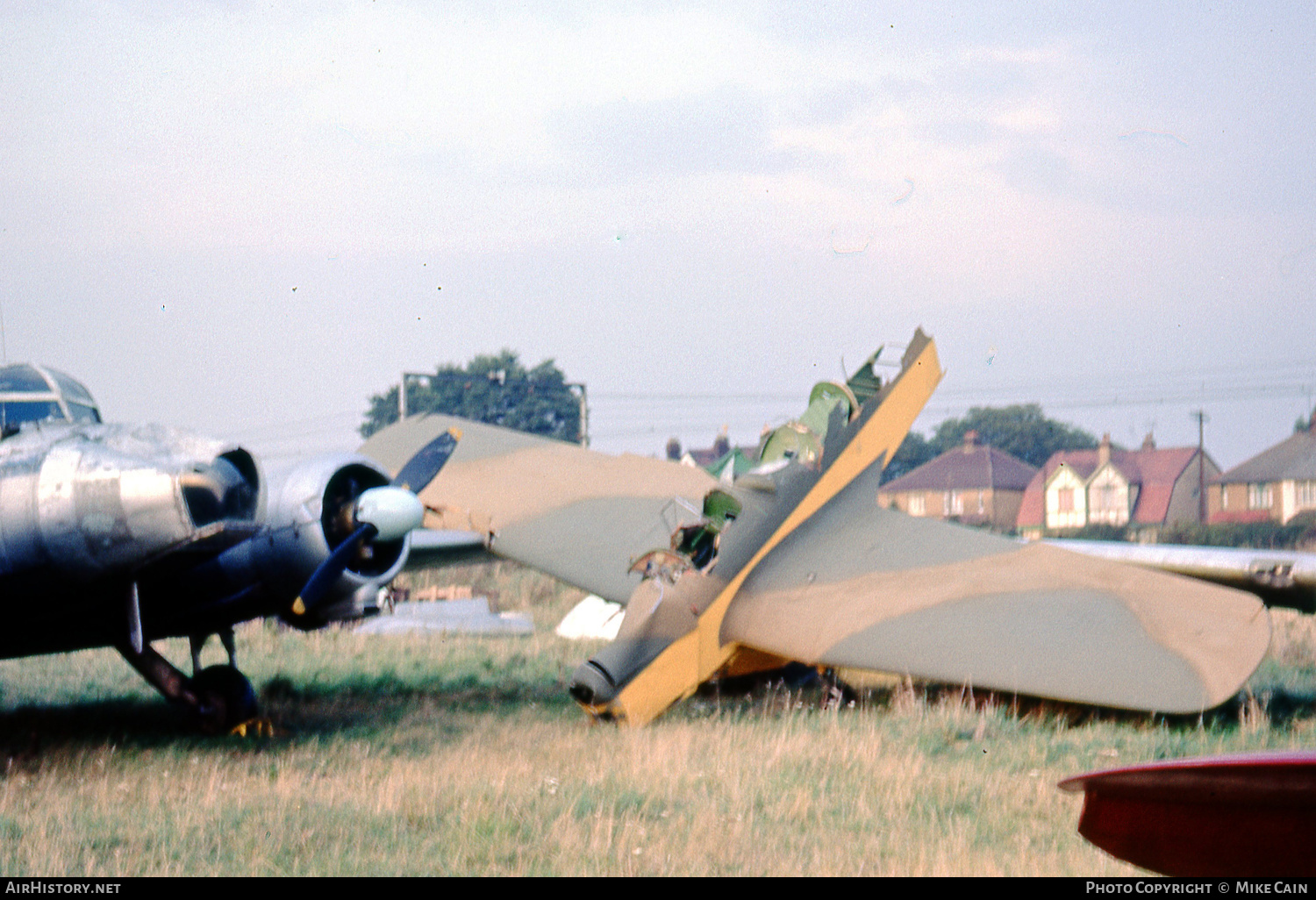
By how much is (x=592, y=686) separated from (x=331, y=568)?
221cm

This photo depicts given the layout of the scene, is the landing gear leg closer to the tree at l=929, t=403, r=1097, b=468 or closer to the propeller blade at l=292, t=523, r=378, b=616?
the propeller blade at l=292, t=523, r=378, b=616

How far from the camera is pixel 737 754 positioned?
7695 millimetres

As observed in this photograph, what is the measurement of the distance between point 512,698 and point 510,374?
4296 centimetres

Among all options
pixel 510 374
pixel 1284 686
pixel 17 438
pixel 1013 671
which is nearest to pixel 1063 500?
pixel 510 374

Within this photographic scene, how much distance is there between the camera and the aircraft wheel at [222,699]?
9.26m

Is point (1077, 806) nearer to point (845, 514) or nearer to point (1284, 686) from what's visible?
point (845, 514)

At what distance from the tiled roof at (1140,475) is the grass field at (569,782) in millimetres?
47582

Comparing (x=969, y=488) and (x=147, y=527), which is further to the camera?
(x=969, y=488)

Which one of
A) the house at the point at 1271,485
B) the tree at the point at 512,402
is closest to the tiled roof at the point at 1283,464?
the house at the point at 1271,485

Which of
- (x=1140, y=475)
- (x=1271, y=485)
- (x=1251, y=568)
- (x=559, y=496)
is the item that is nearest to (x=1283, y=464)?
(x=1271, y=485)

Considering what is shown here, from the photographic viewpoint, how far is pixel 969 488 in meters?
63.5

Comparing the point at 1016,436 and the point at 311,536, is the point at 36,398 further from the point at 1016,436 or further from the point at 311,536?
the point at 1016,436

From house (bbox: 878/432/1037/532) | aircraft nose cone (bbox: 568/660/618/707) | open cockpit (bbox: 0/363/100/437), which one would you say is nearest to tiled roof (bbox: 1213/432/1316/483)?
house (bbox: 878/432/1037/532)

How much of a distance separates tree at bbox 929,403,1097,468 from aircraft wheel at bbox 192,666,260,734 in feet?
225
